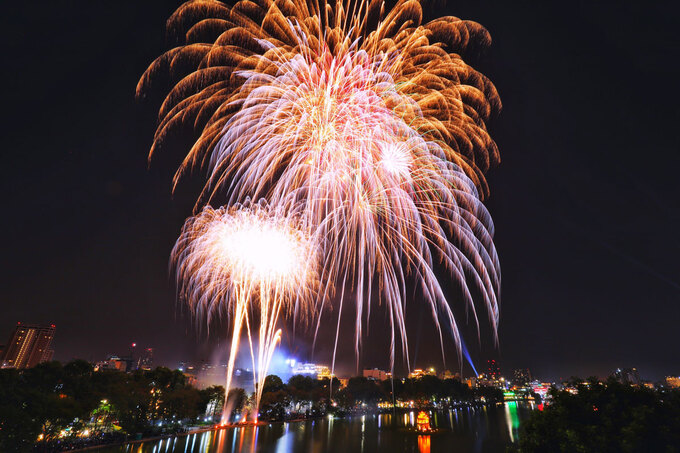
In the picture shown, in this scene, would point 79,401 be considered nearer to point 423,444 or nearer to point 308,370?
point 423,444

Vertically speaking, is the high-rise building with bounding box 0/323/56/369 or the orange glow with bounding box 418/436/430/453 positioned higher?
the high-rise building with bounding box 0/323/56/369

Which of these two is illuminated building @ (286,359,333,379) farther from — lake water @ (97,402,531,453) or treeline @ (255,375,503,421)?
lake water @ (97,402,531,453)

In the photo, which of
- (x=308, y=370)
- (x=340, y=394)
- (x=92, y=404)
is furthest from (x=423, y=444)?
(x=308, y=370)

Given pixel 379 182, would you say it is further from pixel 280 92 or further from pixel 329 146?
pixel 280 92

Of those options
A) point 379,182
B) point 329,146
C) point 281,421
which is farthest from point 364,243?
point 281,421

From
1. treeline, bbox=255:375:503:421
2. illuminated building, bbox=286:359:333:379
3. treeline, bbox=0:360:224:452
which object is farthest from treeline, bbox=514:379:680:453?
illuminated building, bbox=286:359:333:379

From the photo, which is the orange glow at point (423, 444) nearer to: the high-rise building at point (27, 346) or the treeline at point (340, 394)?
the treeline at point (340, 394)
